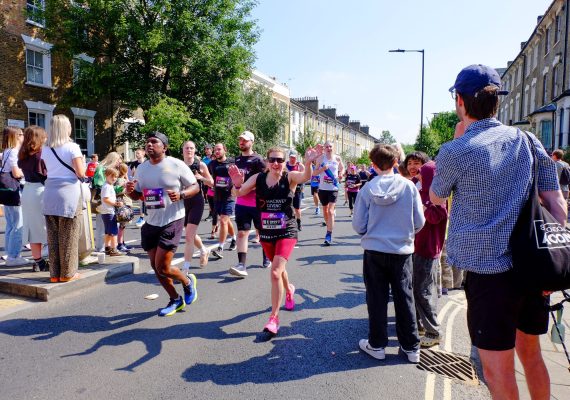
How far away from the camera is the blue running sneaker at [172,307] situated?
492 cm

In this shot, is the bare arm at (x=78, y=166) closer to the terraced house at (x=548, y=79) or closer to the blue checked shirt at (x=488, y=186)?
the blue checked shirt at (x=488, y=186)

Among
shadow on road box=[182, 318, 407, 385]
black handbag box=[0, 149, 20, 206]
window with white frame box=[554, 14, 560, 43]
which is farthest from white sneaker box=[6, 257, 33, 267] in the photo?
window with white frame box=[554, 14, 560, 43]

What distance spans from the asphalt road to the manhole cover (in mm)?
119

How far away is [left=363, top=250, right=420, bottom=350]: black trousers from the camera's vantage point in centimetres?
379

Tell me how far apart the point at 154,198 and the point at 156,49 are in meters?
17.2

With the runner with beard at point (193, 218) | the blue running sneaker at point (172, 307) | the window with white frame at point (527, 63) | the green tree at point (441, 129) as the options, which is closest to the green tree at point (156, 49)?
the runner with beard at point (193, 218)

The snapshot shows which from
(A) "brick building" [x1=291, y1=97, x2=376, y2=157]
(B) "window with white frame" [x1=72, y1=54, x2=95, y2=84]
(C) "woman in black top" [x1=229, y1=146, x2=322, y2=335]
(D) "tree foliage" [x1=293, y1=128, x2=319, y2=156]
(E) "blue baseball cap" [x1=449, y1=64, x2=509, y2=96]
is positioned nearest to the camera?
(E) "blue baseball cap" [x1=449, y1=64, x2=509, y2=96]

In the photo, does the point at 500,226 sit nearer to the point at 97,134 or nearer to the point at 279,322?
the point at 279,322

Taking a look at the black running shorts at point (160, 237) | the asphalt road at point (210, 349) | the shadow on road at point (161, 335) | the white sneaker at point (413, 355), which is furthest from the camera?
the black running shorts at point (160, 237)

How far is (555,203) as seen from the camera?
223 cm

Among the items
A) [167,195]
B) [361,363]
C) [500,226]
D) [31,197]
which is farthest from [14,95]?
[500,226]

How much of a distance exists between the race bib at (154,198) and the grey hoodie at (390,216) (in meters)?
2.27

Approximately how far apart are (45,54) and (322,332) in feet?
66.2

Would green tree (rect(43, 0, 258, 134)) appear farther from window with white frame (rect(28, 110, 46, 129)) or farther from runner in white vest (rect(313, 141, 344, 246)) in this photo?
runner in white vest (rect(313, 141, 344, 246))
